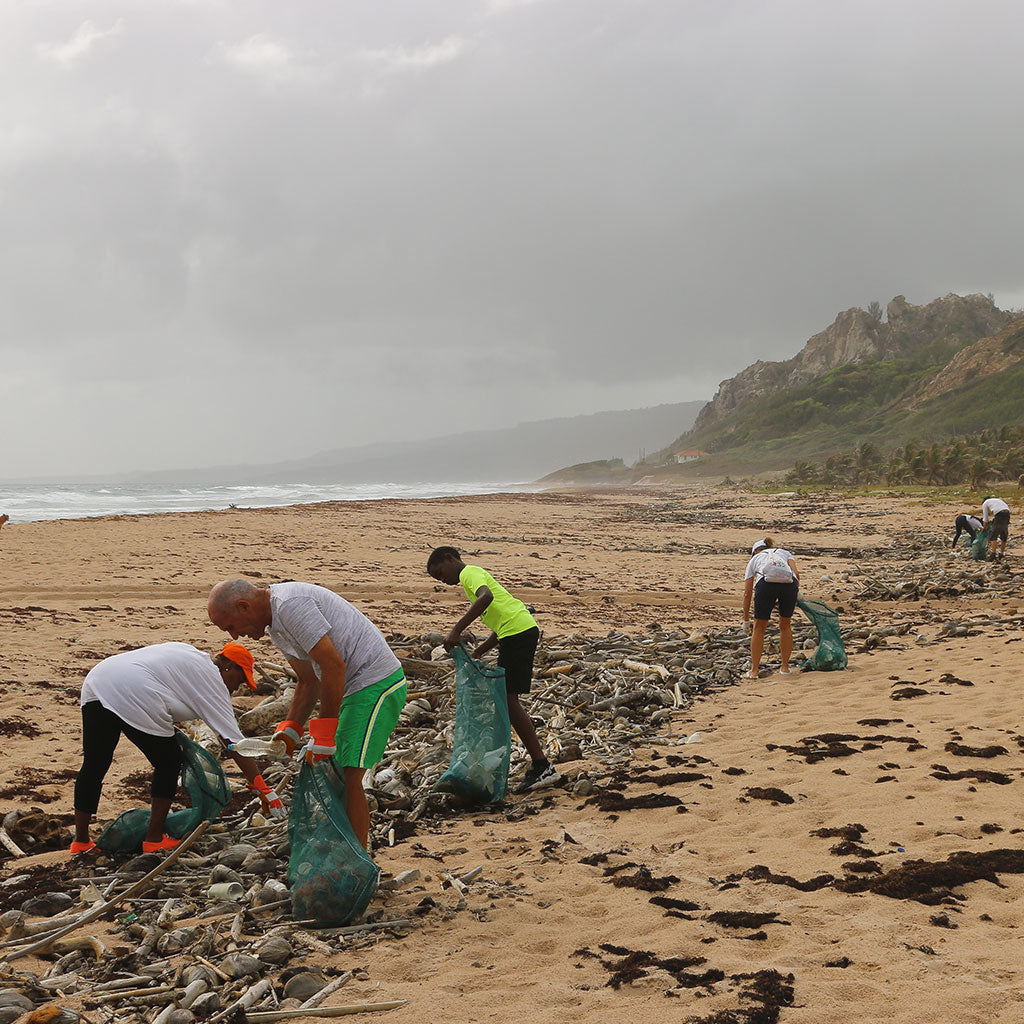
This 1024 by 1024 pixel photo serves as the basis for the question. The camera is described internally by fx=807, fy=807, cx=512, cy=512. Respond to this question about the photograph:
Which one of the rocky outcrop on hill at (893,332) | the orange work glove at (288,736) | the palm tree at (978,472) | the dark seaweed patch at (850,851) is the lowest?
the dark seaweed patch at (850,851)

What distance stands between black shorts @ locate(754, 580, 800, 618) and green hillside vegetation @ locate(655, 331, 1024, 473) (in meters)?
79.2

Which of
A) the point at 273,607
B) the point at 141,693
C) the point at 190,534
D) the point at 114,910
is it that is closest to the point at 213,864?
the point at 114,910

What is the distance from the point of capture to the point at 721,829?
15.9 ft

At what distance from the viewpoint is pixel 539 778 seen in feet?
18.9

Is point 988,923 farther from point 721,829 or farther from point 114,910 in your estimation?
point 114,910

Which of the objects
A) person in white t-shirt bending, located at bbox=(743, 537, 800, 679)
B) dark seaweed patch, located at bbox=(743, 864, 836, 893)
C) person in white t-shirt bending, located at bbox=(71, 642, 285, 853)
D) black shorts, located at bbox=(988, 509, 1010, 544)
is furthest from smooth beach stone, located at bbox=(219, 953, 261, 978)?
black shorts, located at bbox=(988, 509, 1010, 544)

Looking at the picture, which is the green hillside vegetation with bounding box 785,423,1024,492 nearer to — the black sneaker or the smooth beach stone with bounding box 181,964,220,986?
the black sneaker

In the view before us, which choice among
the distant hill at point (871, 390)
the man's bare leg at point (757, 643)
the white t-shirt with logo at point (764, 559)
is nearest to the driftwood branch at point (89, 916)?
the man's bare leg at point (757, 643)

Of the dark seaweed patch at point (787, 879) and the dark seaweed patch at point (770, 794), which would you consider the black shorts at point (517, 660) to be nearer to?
the dark seaweed patch at point (770, 794)

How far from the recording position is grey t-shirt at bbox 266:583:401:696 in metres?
3.75

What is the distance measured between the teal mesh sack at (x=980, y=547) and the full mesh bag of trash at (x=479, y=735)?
14888 mm

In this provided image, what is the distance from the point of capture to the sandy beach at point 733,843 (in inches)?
124

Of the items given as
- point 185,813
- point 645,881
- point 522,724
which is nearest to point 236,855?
point 185,813

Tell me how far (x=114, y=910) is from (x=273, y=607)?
5.92 ft
